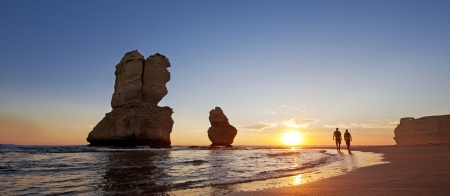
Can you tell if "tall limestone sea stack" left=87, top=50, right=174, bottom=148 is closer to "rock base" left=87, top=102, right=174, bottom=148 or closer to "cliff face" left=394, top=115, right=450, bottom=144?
"rock base" left=87, top=102, right=174, bottom=148

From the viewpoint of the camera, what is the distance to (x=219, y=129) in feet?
193

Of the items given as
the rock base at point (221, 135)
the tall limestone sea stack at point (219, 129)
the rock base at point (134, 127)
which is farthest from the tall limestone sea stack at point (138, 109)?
the rock base at point (221, 135)

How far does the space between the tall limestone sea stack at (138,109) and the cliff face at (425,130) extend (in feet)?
204

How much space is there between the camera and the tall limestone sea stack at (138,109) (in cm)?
3791

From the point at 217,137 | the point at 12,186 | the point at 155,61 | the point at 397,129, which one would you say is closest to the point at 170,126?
the point at 155,61

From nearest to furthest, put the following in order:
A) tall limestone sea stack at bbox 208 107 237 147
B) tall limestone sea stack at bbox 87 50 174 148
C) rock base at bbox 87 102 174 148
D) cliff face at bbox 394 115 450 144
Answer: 1. rock base at bbox 87 102 174 148
2. tall limestone sea stack at bbox 87 50 174 148
3. tall limestone sea stack at bbox 208 107 237 147
4. cliff face at bbox 394 115 450 144

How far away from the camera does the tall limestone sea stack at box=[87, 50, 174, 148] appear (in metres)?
37.9

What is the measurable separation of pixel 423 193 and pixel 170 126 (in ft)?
143

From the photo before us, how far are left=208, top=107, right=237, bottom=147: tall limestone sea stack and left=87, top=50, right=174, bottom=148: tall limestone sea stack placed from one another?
15.5 m

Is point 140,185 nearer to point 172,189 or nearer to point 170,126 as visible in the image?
point 172,189

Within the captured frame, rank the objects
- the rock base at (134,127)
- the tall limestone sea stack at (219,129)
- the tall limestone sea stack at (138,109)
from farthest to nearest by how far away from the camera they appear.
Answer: the tall limestone sea stack at (219,129)
the tall limestone sea stack at (138,109)
the rock base at (134,127)

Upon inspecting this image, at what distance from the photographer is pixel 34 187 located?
5.49 meters

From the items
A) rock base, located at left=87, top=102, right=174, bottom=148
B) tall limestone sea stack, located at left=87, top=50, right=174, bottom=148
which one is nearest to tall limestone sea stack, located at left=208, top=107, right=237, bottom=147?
tall limestone sea stack, located at left=87, top=50, right=174, bottom=148

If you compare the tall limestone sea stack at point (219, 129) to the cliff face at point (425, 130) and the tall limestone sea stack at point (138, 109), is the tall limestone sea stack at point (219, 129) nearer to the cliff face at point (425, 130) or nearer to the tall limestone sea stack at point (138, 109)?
the tall limestone sea stack at point (138, 109)
